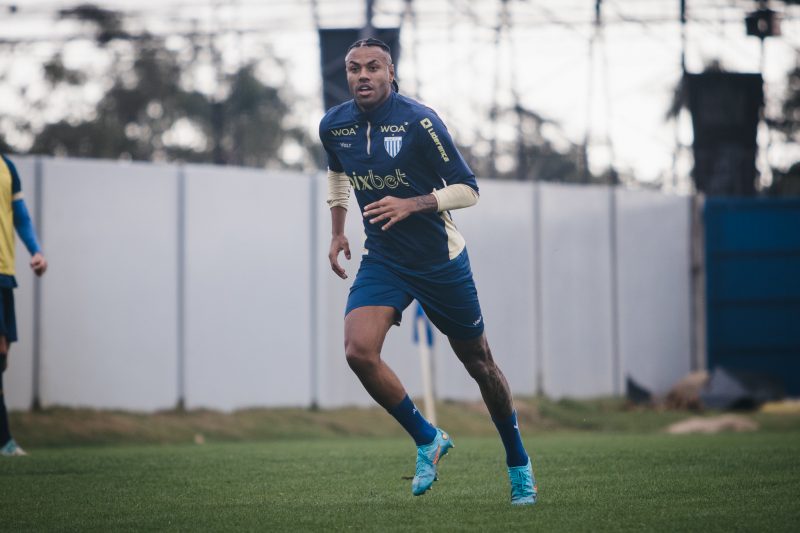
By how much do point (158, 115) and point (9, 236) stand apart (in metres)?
30.8

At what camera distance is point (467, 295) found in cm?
602

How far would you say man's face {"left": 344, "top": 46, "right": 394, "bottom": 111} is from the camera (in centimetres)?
604

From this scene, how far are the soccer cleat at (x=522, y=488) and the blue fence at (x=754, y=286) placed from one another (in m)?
13.9

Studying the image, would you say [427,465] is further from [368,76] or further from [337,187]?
[368,76]

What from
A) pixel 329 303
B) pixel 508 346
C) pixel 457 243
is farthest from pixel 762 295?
pixel 457 243

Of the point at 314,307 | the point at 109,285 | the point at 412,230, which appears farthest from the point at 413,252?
the point at 314,307

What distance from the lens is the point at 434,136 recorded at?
597 cm

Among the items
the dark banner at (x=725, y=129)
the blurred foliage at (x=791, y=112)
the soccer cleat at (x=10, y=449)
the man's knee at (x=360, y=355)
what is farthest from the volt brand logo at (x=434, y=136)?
the blurred foliage at (x=791, y=112)

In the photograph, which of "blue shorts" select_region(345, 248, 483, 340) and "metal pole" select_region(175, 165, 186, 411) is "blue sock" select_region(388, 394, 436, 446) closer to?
"blue shorts" select_region(345, 248, 483, 340)

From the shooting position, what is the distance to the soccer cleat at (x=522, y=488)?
5.93m

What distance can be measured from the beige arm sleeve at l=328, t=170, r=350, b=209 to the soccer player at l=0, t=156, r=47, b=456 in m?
3.13

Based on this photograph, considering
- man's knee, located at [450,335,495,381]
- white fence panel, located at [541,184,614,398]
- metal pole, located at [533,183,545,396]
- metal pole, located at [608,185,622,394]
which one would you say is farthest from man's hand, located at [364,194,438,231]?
metal pole, located at [608,185,622,394]

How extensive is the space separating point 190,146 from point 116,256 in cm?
2571

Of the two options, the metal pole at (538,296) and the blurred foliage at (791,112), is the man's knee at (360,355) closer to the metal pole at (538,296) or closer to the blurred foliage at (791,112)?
the metal pole at (538,296)
